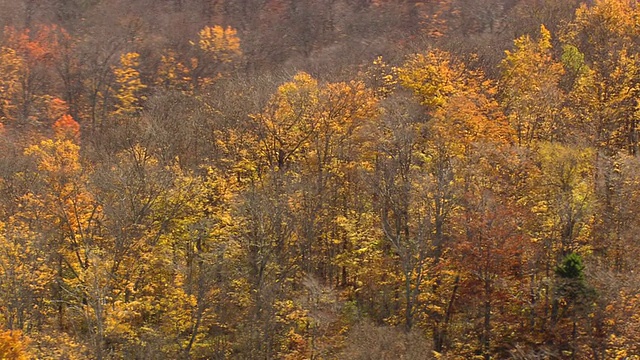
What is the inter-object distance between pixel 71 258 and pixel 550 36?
132 ft

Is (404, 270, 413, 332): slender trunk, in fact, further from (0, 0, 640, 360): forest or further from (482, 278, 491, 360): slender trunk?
(482, 278, 491, 360): slender trunk

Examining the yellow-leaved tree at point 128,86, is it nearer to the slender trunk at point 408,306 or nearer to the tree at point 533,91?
the tree at point 533,91

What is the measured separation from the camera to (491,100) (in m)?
45.9

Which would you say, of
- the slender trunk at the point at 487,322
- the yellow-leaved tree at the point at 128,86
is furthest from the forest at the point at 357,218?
the yellow-leaved tree at the point at 128,86

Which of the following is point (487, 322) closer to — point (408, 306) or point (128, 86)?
point (408, 306)

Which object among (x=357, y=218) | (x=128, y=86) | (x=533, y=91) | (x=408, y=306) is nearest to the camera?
(x=408, y=306)

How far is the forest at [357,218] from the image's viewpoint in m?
31.2

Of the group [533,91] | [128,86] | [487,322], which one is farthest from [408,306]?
[128,86]

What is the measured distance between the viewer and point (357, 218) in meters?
38.3

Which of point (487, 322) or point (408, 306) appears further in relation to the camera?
point (408, 306)

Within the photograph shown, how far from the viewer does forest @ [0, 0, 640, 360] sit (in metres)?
31.2

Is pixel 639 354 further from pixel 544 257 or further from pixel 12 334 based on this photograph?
pixel 12 334

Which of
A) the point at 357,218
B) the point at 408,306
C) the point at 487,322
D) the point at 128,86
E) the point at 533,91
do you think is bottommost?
the point at 487,322

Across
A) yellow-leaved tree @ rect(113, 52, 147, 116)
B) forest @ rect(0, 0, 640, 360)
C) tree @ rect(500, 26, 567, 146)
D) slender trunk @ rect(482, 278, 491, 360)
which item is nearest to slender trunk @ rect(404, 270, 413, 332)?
forest @ rect(0, 0, 640, 360)
